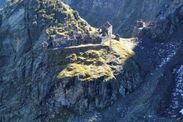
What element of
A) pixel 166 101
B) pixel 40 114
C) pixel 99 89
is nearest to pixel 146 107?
pixel 166 101

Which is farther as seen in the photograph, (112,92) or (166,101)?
(112,92)

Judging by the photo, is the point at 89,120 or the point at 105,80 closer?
the point at 89,120

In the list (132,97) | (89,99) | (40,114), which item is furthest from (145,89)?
(40,114)

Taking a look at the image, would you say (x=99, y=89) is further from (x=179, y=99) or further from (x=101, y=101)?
(x=179, y=99)

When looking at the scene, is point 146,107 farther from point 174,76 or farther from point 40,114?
point 40,114

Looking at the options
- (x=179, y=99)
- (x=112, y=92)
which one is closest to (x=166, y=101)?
(x=179, y=99)

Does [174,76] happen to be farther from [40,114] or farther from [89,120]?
[40,114]

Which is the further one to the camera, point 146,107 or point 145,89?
point 145,89
